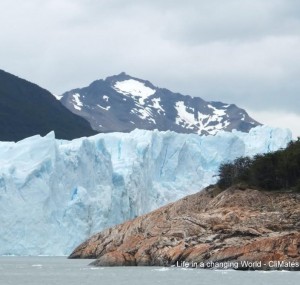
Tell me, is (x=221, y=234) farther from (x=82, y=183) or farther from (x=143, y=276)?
(x=82, y=183)

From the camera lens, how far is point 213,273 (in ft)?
97.2

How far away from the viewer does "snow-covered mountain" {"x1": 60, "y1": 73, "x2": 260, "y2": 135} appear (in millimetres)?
157125

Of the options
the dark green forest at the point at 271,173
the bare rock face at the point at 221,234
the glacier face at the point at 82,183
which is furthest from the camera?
the glacier face at the point at 82,183

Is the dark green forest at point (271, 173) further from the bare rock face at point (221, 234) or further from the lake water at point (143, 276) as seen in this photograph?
the lake water at point (143, 276)

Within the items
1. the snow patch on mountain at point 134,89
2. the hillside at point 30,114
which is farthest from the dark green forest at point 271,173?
the snow patch on mountain at point 134,89

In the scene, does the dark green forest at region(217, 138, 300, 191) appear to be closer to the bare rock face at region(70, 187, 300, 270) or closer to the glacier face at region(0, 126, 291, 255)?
the bare rock face at region(70, 187, 300, 270)

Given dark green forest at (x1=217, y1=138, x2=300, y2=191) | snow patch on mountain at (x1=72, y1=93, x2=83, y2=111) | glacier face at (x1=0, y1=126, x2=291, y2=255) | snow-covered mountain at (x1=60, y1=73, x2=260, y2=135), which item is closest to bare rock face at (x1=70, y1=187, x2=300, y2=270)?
dark green forest at (x1=217, y1=138, x2=300, y2=191)

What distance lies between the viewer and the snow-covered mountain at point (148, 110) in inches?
6186

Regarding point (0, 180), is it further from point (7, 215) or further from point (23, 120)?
point (23, 120)

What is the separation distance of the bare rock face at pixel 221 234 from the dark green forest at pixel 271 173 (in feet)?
4.44

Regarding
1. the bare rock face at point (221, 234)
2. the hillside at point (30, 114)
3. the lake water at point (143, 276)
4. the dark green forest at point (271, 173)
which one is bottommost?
the lake water at point (143, 276)

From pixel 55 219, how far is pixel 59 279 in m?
22.0

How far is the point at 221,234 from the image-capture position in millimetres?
33531

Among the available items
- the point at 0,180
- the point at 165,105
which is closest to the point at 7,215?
the point at 0,180
